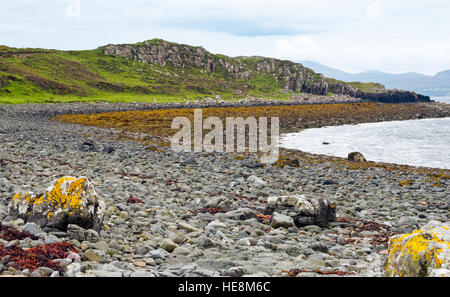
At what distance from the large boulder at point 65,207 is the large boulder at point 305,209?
513 centimetres

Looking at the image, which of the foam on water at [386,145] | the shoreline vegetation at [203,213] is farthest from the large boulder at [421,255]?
the foam on water at [386,145]

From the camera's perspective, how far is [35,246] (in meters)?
6.45

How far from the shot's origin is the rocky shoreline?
662cm

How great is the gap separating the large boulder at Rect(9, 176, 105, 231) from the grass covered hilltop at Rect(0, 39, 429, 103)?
80890mm

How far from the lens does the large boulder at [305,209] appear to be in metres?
10.1

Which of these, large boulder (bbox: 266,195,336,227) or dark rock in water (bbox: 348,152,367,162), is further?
dark rock in water (bbox: 348,152,367,162)

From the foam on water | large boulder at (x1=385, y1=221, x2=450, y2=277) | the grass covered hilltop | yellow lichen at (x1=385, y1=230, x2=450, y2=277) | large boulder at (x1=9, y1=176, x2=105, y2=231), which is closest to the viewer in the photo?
large boulder at (x1=385, y1=221, x2=450, y2=277)

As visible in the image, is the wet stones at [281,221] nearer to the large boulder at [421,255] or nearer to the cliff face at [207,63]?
the large boulder at [421,255]

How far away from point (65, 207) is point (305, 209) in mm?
6030

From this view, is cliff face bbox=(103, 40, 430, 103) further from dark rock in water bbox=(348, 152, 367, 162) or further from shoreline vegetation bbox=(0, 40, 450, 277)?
shoreline vegetation bbox=(0, 40, 450, 277)

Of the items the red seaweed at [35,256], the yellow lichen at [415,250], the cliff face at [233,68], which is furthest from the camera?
the cliff face at [233,68]

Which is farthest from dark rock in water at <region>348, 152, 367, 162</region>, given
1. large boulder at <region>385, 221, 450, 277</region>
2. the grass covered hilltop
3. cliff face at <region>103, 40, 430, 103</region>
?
cliff face at <region>103, 40, 430, 103</region>

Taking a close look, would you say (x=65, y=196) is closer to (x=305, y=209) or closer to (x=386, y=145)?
(x=305, y=209)

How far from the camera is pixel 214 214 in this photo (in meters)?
10.7
